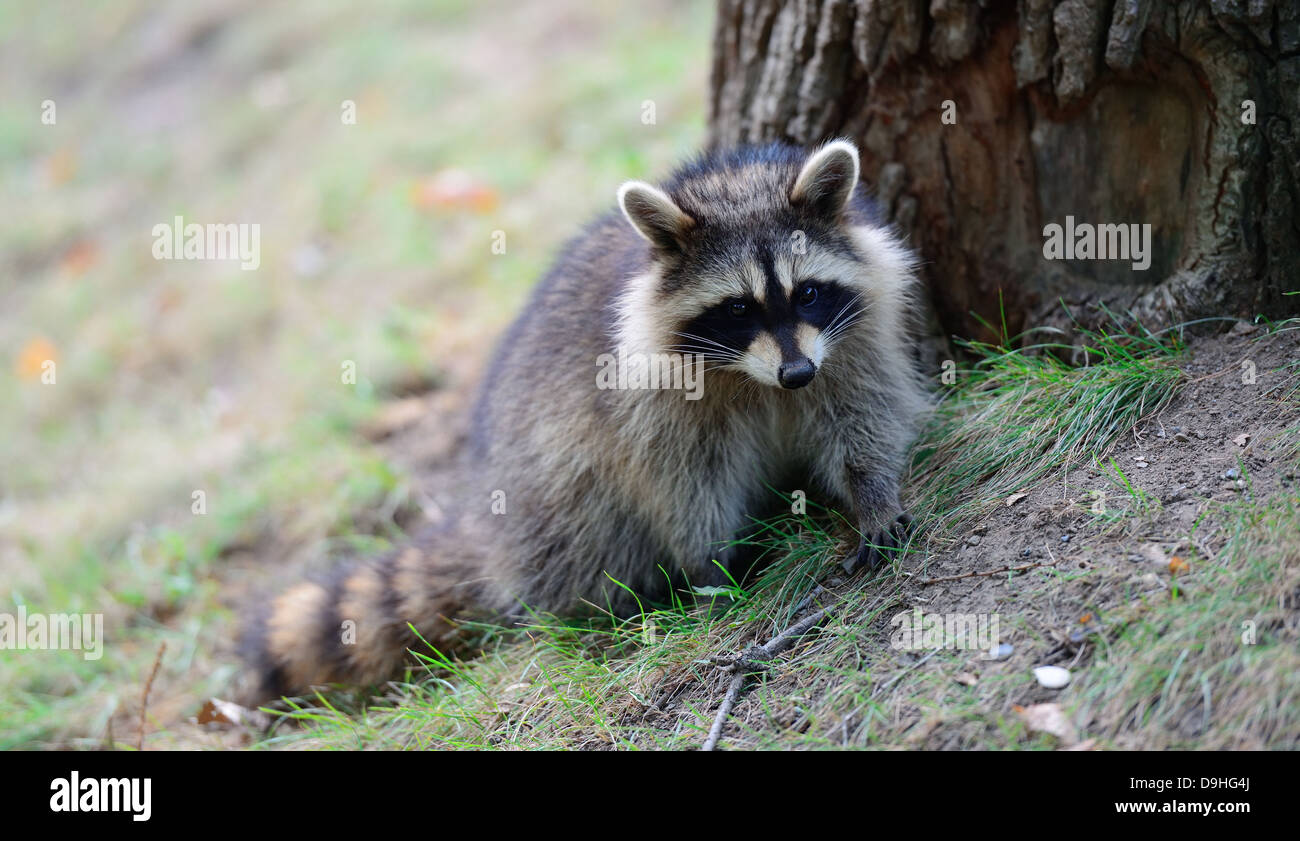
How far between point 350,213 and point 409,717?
5.15m

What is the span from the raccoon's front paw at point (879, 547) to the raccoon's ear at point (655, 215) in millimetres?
1143

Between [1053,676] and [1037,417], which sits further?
[1037,417]

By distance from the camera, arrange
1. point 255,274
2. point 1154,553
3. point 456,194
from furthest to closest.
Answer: point 255,274, point 456,194, point 1154,553

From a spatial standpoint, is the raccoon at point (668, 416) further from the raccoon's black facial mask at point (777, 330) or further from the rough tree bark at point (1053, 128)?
the rough tree bark at point (1053, 128)

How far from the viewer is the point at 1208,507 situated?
9.34ft

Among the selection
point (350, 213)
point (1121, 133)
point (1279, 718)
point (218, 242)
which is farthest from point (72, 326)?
point (1279, 718)

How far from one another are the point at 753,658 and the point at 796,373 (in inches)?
33.8

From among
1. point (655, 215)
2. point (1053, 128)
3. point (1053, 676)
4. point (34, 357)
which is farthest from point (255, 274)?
point (1053, 676)

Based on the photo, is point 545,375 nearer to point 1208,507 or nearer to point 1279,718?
point 1208,507

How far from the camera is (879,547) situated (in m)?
3.33

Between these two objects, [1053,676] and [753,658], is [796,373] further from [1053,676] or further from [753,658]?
[1053,676]

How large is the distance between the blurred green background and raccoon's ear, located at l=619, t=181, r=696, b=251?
2.44 meters

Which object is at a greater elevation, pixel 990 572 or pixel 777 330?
pixel 777 330

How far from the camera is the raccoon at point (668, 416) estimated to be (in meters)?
3.44
